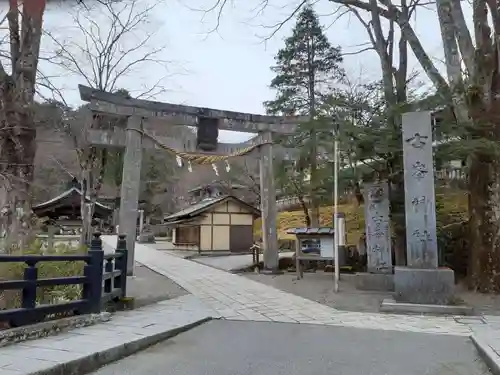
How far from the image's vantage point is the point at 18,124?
8031 mm

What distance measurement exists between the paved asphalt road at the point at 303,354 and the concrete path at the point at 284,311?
1.67 ft

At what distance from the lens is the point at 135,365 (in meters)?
4.70

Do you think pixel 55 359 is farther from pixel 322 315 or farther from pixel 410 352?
pixel 322 315

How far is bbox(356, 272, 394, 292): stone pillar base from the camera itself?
1018 centimetres

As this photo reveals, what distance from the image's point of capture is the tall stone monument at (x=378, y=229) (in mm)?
10422

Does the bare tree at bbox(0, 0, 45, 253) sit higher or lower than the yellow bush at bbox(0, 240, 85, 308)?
higher

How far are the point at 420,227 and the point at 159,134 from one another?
8.70 m

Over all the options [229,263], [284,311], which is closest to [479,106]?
[284,311]

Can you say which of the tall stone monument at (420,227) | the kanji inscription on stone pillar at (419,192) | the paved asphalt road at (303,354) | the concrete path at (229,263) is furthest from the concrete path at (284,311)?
the concrete path at (229,263)

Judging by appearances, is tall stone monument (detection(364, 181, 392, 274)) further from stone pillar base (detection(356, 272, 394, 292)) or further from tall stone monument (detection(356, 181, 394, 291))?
stone pillar base (detection(356, 272, 394, 292))

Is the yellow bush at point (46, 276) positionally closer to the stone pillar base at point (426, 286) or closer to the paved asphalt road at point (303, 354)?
the paved asphalt road at point (303, 354)

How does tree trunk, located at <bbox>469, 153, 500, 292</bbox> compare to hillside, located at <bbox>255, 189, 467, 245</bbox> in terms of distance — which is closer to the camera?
tree trunk, located at <bbox>469, 153, 500, 292</bbox>

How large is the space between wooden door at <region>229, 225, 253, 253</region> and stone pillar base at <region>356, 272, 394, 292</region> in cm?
1675

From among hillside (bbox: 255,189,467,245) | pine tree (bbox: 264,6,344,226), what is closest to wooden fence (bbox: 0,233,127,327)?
hillside (bbox: 255,189,467,245)
